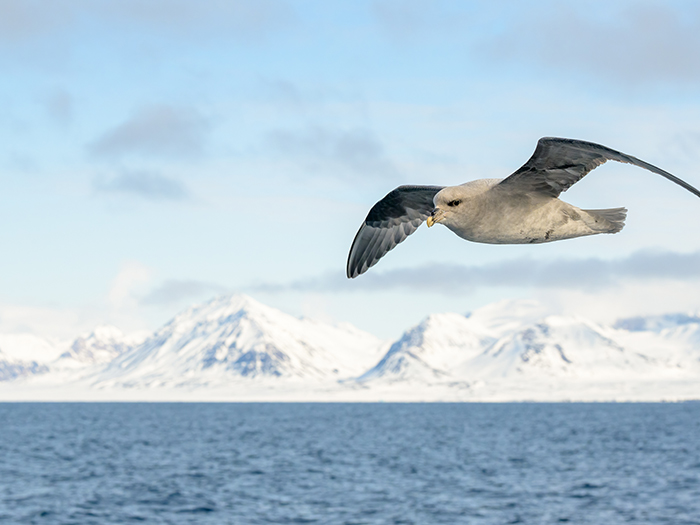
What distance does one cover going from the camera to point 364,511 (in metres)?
74.2

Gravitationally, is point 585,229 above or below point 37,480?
above

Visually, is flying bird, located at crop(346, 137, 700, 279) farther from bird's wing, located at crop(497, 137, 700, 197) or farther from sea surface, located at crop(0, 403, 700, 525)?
sea surface, located at crop(0, 403, 700, 525)

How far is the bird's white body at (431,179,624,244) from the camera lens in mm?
9648

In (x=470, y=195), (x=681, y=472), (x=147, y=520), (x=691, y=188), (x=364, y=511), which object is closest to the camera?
(x=691, y=188)

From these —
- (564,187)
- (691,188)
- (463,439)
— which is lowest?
(463,439)

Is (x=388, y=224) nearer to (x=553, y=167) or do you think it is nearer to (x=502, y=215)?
(x=502, y=215)

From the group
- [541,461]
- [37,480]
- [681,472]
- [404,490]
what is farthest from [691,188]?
[541,461]

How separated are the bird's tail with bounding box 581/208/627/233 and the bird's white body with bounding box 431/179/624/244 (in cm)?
31

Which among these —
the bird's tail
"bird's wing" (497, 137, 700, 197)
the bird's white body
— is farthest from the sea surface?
"bird's wing" (497, 137, 700, 197)

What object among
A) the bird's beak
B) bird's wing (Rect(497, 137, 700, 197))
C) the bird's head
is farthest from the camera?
the bird's head

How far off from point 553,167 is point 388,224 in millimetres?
4017

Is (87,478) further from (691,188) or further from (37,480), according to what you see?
(691,188)

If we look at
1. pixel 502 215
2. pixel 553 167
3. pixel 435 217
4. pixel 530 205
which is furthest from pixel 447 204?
pixel 553 167

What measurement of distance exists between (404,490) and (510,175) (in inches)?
3331
